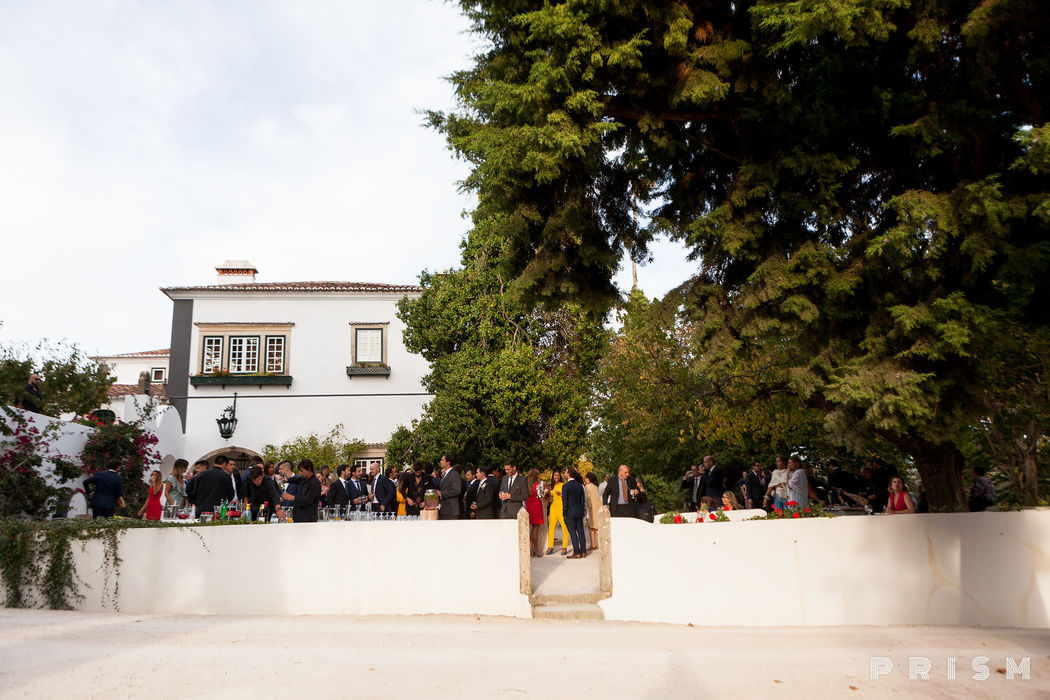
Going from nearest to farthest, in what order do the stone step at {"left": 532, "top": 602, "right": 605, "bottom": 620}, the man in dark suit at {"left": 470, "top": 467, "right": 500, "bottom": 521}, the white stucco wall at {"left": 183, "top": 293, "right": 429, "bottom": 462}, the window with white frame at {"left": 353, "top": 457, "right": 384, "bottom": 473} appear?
the stone step at {"left": 532, "top": 602, "right": 605, "bottom": 620}, the man in dark suit at {"left": 470, "top": 467, "right": 500, "bottom": 521}, the white stucco wall at {"left": 183, "top": 293, "right": 429, "bottom": 462}, the window with white frame at {"left": 353, "top": 457, "right": 384, "bottom": 473}

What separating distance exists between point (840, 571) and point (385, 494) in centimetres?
787

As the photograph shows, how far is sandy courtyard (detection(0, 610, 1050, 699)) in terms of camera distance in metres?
6.51

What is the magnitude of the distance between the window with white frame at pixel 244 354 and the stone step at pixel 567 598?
16452 millimetres

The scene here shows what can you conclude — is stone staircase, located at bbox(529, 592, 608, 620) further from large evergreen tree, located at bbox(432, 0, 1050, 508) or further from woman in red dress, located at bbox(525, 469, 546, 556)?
large evergreen tree, located at bbox(432, 0, 1050, 508)

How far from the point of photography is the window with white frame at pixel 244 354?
24.9m

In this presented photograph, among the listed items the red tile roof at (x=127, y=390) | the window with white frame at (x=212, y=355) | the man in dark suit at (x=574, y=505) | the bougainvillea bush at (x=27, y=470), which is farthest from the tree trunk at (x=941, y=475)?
the red tile roof at (x=127, y=390)

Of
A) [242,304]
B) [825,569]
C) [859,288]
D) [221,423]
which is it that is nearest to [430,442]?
[221,423]

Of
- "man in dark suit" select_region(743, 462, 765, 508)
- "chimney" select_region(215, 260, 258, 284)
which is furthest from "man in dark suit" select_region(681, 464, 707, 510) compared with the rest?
"chimney" select_region(215, 260, 258, 284)

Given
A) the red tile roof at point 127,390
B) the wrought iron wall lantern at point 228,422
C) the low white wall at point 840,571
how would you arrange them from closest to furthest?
the low white wall at point 840,571, the wrought iron wall lantern at point 228,422, the red tile roof at point 127,390

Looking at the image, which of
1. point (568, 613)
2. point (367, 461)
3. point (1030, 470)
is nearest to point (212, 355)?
point (367, 461)

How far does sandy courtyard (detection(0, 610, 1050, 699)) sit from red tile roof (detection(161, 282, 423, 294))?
53.3 ft

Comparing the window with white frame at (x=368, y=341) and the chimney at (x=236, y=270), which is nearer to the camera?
the window with white frame at (x=368, y=341)

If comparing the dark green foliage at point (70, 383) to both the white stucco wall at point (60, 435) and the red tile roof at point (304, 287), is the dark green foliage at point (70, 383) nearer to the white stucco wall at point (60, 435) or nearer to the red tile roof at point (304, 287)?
the white stucco wall at point (60, 435)

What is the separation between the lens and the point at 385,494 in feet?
47.0
